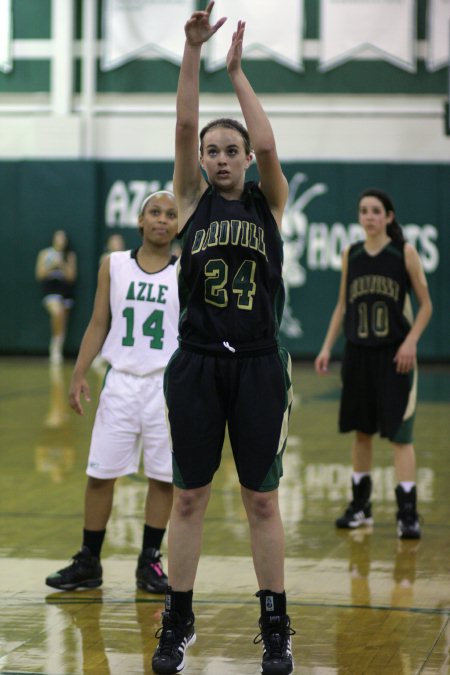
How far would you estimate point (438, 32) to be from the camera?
18.0 metres

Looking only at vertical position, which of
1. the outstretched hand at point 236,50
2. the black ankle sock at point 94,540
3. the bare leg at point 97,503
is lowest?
the black ankle sock at point 94,540

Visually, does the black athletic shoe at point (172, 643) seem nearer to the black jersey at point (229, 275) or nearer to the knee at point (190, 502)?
the knee at point (190, 502)

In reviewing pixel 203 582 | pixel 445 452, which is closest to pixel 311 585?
pixel 203 582

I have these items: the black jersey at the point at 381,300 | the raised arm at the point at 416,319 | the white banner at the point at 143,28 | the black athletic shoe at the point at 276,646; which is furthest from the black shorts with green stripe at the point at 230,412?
the white banner at the point at 143,28

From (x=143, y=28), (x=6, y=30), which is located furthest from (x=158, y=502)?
(x=6, y=30)

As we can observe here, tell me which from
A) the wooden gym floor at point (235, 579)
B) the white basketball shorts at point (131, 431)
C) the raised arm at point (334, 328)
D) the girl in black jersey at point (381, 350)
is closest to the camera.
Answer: the wooden gym floor at point (235, 579)

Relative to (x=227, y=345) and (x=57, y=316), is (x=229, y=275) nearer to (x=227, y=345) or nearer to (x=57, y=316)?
(x=227, y=345)

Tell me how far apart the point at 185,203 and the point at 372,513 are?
344 cm

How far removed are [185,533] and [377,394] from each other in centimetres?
274

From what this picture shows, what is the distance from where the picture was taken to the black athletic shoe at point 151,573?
5.28 metres

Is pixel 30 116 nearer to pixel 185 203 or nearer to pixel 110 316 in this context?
pixel 110 316

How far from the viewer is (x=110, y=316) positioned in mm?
5516

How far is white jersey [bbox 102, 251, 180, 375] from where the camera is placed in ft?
17.9

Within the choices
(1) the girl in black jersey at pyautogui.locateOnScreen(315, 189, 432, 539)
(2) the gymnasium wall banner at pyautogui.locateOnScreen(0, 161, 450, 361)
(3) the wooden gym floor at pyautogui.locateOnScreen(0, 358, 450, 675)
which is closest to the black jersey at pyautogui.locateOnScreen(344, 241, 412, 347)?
(1) the girl in black jersey at pyautogui.locateOnScreen(315, 189, 432, 539)
